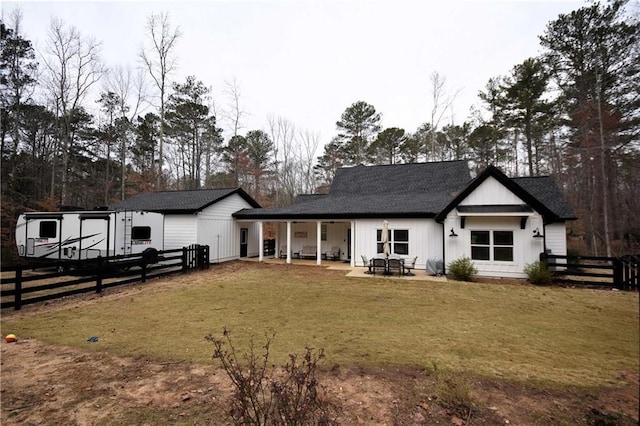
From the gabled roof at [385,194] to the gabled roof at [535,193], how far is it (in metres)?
1.31

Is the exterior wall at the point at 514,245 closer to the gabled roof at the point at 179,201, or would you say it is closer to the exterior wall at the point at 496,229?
the exterior wall at the point at 496,229

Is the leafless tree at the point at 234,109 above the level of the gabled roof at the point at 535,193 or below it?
above

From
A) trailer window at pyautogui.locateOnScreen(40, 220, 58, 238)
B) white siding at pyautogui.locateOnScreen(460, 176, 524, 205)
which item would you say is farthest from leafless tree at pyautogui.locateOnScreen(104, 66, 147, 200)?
white siding at pyautogui.locateOnScreen(460, 176, 524, 205)

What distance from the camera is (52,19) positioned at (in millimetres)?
18141

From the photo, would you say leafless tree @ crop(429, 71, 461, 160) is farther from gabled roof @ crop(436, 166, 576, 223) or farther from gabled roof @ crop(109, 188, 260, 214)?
gabled roof @ crop(109, 188, 260, 214)

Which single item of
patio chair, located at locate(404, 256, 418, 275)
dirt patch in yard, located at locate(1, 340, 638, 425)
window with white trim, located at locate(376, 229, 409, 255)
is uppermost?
window with white trim, located at locate(376, 229, 409, 255)

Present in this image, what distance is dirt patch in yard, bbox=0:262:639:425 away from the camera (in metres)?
2.98

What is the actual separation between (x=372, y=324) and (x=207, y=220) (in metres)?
11.5

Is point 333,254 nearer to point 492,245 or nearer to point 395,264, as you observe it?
point 395,264

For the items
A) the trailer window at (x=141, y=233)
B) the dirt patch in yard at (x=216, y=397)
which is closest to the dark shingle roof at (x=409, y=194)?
the trailer window at (x=141, y=233)

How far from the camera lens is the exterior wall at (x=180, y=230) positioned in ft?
46.7

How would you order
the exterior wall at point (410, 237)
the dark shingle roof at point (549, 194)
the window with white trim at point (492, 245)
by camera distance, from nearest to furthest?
the window with white trim at point (492, 245), the dark shingle roof at point (549, 194), the exterior wall at point (410, 237)

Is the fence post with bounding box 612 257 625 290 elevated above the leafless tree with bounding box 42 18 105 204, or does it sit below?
below

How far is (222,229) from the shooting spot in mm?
15953
